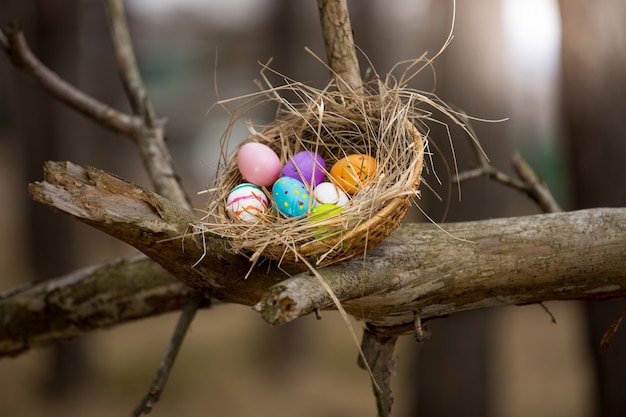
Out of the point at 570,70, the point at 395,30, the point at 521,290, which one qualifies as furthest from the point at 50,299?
the point at 395,30

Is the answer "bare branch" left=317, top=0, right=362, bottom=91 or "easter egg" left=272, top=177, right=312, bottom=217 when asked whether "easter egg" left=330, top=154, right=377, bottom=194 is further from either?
"bare branch" left=317, top=0, right=362, bottom=91

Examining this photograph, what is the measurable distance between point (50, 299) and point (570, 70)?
2.04 metres

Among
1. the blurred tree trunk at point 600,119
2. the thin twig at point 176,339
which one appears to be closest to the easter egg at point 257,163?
the thin twig at point 176,339

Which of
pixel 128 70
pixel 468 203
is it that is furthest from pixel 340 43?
pixel 468 203

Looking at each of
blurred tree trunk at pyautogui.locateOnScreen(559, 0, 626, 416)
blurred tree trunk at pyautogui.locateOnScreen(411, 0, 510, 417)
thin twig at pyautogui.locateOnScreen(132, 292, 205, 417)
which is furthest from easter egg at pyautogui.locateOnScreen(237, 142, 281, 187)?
blurred tree trunk at pyautogui.locateOnScreen(411, 0, 510, 417)

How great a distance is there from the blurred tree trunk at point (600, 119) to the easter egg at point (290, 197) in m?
1.56

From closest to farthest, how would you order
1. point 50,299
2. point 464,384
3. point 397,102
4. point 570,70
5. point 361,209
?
1. point 361,209
2. point 397,102
3. point 50,299
4. point 570,70
5. point 464,384

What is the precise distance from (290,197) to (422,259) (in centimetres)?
28

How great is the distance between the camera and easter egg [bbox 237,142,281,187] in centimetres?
136

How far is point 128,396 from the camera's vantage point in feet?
13.8

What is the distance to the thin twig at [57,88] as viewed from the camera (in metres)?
1.89

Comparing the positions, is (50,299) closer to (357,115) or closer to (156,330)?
(357,115)

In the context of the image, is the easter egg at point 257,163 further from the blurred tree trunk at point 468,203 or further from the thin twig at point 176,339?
the blurred tree trunk at point 468,203

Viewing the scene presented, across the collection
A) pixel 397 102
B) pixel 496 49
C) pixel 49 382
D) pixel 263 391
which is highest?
pixel 496 49
